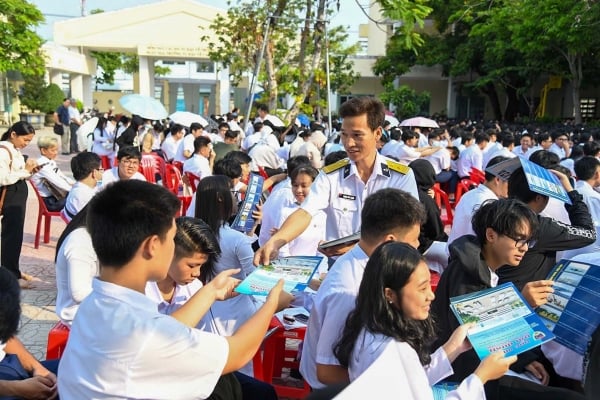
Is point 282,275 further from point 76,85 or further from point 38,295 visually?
point 76,85

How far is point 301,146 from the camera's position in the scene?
25.8 ft

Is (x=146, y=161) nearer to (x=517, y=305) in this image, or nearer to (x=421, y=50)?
(x=517, y=305)

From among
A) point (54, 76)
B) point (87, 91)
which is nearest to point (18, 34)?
point (54, 76)

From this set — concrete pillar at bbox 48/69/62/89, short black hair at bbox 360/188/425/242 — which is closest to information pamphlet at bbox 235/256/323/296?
short black hair at bbox 360/188/425/242

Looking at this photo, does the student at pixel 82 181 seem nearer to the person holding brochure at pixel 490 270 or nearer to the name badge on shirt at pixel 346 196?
the name badge on shirt at pixel 346 196

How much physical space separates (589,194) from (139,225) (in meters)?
3.94

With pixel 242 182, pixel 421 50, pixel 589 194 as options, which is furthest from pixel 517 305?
pixel 421 50

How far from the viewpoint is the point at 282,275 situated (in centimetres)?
229

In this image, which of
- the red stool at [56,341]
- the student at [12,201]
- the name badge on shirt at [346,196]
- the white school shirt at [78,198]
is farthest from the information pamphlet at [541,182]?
the student at [12,201]

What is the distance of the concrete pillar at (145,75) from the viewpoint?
2570 centimetres

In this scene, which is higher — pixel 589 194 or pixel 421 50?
pixel 421 50

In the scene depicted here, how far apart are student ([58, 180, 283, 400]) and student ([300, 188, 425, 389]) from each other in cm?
37

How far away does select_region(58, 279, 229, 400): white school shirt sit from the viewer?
1.56 metres

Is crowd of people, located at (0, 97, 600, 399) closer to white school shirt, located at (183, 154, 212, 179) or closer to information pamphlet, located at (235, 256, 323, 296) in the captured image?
information pamphlet, located at (235, 256, 323, 296)
